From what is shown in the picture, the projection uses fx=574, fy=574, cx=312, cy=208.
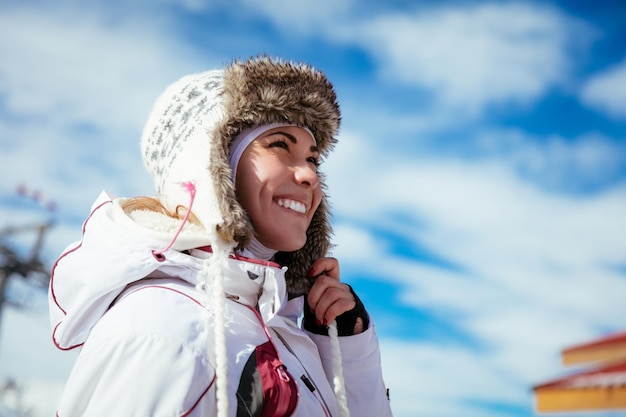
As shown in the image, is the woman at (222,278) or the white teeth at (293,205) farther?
the white teeth at (293,205)

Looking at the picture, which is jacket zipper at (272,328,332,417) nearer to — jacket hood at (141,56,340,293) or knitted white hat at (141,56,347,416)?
knitted white hat at (141,56,347,416)

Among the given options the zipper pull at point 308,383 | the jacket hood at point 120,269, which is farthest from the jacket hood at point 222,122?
the zipper pull at point 308,383

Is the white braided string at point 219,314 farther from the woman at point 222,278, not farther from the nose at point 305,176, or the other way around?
the nose at point 305,176

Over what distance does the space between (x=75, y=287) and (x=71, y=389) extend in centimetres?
35

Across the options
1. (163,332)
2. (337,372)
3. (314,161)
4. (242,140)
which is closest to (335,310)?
(337,372)

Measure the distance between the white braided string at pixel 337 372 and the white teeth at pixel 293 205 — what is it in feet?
1.46

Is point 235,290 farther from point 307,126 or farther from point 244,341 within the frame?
point 307,126

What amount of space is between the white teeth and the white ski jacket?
28cm

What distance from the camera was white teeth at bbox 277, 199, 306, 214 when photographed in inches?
79.4

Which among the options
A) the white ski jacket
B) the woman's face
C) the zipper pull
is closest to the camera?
the white ski jacket

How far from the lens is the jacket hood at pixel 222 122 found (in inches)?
73.1

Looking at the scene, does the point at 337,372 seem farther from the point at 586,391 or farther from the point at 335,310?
the point at 586,391

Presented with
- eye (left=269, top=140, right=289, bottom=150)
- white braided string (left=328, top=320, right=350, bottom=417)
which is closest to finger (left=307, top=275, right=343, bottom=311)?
white braided string (left=328, top=320, right=350, bottom=417)

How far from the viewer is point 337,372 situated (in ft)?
6.49
